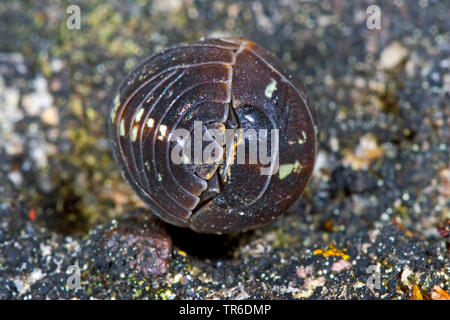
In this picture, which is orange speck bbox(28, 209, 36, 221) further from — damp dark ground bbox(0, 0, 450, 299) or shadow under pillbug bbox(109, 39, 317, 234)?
shadow under pillbug bbox(109, 39, 317, 234)

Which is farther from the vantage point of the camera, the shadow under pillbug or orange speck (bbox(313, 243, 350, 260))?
orange speck (bbox(313, 243, 350, 260))

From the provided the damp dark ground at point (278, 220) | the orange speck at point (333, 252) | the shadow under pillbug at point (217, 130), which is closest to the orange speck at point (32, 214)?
the damp dark ground at point (278, 220)

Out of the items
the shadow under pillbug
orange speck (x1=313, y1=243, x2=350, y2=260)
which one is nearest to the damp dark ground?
orange speck (x1=313, y1=243, x2=350, y2=260)

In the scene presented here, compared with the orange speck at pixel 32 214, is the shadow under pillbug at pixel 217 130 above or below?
above

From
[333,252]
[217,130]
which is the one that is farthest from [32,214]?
[333,252]

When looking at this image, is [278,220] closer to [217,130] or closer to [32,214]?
[217,130]

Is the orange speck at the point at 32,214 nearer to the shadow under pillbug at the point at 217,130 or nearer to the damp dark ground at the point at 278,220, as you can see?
the damp dark ground at the point at 278,220
